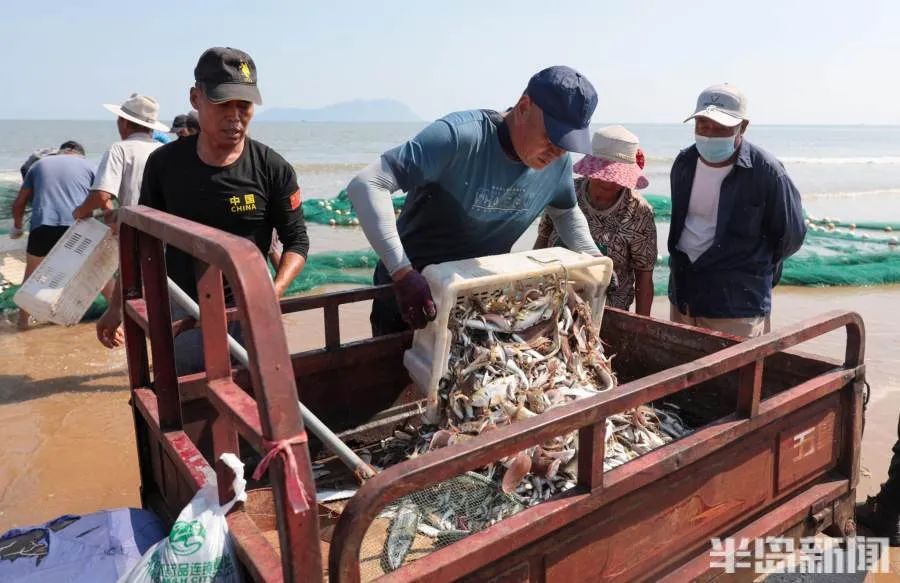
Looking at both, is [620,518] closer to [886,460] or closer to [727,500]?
[727,500]

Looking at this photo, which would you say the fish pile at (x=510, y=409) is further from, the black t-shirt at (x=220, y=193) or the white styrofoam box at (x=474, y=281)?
the black t-shirt at (x=220, y=193)

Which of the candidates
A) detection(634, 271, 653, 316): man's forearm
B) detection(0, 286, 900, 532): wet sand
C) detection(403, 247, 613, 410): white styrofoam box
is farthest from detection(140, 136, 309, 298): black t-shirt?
detection(634, 271, 653, 316): man's forearm

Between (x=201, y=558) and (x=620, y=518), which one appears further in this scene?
(x=620, y=518)

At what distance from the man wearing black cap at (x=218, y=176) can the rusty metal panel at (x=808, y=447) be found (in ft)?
7.71

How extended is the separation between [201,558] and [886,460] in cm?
482

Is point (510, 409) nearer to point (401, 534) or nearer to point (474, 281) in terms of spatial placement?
point (474, 281)

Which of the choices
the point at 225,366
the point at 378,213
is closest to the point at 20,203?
the point at 378,213

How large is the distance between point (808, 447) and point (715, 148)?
192 cm

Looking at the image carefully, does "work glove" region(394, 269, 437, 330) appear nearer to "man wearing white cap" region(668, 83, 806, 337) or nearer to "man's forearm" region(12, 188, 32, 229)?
"man wearing white cap" region(668, 83, 806, 337)

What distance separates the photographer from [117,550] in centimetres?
194

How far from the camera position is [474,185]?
3.05m

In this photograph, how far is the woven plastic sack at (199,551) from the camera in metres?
1.58

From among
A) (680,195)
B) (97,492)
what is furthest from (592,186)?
(97,492)

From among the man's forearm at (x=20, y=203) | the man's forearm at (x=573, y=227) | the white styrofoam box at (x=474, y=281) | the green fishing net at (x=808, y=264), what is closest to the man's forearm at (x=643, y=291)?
the man's forearm at (x=573, y=227)
